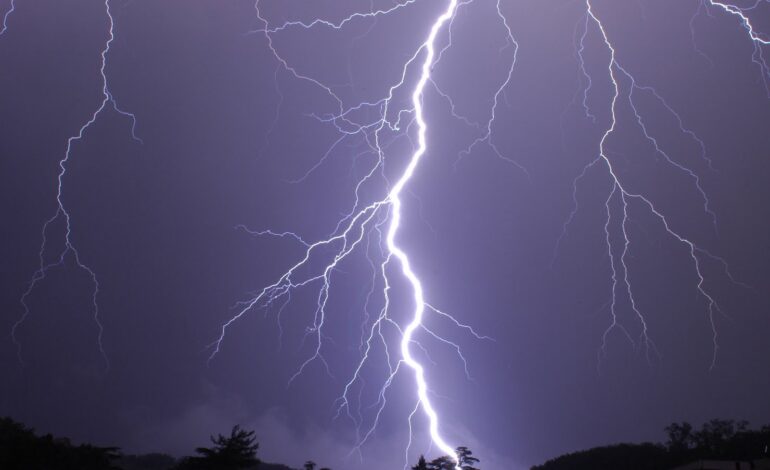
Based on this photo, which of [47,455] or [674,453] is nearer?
[47,455]

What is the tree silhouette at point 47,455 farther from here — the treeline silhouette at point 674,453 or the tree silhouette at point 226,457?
the treeline silhouette at point 674,453

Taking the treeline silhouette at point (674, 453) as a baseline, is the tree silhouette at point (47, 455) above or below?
below

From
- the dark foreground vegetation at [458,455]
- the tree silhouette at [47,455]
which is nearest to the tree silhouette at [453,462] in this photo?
the dark foreground vegetation at [458,455]

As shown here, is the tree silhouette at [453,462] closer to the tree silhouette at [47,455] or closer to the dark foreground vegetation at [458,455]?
the dark foreground vegetation at [458,455]

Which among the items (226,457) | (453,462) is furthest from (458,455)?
(226,457)

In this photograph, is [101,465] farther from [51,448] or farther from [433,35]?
[433,35]

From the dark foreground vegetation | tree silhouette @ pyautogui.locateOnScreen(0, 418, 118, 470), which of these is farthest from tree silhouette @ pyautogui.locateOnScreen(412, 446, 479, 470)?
tree silhouette @ pyautogui.locateOnScreen(0, 418, 118, 470)

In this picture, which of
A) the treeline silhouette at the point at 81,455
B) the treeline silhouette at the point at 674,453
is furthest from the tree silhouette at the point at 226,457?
the treeline silhouette at the point at 674,453

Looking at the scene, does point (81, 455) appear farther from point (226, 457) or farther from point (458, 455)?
point (458, 455)

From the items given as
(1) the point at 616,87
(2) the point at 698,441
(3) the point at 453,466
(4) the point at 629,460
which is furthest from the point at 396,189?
(2) the point at 698,441

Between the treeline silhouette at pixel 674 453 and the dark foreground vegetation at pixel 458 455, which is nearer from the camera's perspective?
the dark foreground vegetation at pixel 458 455
